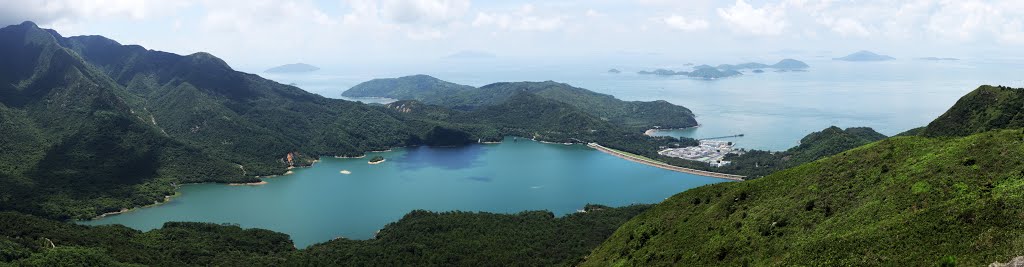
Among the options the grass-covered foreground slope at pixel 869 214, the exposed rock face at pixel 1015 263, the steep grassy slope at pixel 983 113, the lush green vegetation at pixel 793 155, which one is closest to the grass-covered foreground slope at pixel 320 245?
the grass-covered foreground slope at pixel 869 214

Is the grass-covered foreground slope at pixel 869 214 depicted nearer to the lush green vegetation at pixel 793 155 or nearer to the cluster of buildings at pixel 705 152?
the lush green vegetation at pixel 793 155

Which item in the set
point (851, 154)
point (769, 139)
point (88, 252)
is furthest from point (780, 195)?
point (769, 139)

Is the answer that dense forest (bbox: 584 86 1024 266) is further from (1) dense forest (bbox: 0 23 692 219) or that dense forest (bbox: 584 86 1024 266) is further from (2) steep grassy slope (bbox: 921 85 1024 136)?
(1) dense forest (bbox: 0 23 692 219)

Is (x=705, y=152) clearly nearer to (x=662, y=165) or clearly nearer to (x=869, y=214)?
(x=662, y=165)

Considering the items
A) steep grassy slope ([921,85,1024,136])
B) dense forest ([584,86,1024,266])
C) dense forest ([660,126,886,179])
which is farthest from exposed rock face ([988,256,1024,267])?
dense forest ([660,126,886,179])

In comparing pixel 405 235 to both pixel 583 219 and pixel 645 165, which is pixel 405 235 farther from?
pixel 645 165

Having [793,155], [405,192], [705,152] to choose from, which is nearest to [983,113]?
[793,155]
